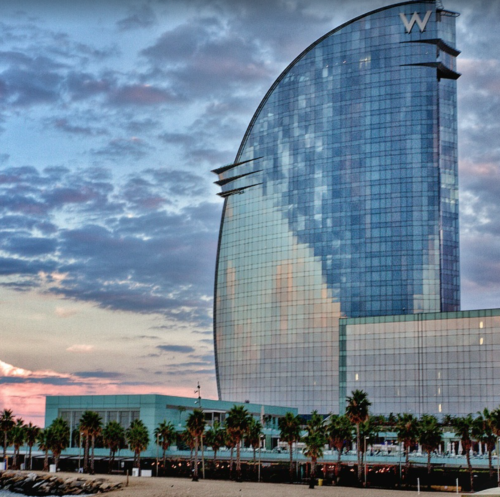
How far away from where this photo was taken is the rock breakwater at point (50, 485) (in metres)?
116

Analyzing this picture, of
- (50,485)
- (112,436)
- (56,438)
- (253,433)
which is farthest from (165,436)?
(50,485)

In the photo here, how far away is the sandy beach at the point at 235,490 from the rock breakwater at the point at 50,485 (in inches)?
180

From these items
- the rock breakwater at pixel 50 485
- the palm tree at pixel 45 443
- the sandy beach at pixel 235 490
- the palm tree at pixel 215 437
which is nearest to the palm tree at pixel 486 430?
the sandy beach at pixel 235 490

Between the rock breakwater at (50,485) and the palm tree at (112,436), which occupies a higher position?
the palm tree at (112,436)

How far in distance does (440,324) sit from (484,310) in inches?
442

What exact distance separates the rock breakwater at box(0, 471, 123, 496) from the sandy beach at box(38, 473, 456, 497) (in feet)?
15.0

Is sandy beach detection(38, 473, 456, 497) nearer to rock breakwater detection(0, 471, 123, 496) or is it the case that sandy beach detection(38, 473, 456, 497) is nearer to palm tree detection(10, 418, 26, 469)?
rock breakwater detection(0, 471, 123, 496)

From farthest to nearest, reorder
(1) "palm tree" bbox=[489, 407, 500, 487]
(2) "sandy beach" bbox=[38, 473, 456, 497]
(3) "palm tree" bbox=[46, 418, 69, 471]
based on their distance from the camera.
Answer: (3) "palm tree" bbox=[46, 418, 69, 471]
(1) "palm tree" bbox=[489, 407, 500, 487]
(2) "sandy beach" bbox=[38, 473, 456, 497]

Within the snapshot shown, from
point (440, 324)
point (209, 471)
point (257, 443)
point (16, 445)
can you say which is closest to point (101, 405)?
point (16, 445)

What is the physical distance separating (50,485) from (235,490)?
34046 mm

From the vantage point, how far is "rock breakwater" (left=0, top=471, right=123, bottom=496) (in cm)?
11594

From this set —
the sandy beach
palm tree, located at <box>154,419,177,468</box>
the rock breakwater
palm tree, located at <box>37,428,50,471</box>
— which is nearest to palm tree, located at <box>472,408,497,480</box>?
the sandy beach

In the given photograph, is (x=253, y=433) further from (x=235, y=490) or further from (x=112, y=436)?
(x=235, y=490)

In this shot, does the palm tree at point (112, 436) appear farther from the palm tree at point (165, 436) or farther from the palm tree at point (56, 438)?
the palm tree at point (165, 436)
